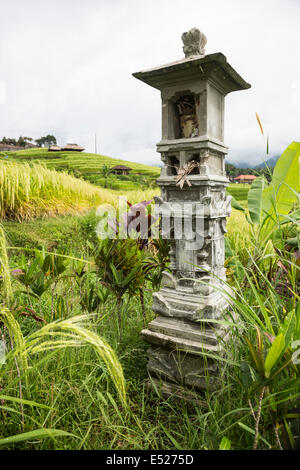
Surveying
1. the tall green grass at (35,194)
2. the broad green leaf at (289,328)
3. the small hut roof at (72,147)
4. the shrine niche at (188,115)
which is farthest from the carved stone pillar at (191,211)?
the small hut roof at (72,147)

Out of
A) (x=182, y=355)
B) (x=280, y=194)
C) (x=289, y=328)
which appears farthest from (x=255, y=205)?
(x=289, y=328)

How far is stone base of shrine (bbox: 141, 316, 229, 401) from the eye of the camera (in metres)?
1.71

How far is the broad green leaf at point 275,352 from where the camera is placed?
0.91 meters

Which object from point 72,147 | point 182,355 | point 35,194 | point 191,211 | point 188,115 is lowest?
point 182,355

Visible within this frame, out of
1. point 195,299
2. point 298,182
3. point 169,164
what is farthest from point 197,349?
point 298,182

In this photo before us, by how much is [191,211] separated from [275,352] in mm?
1108

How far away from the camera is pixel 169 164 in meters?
2.03

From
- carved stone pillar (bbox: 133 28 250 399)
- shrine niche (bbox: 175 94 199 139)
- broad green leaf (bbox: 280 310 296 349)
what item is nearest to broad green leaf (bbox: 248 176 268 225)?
carved stone pillar (bbox: 133 28 250 399)

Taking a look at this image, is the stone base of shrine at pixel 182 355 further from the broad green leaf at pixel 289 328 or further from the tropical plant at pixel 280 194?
the tropical plant at pixel 280 194

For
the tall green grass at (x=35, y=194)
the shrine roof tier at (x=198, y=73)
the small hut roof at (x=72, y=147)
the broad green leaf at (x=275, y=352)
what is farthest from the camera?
the small hut roof at (x=72, y=147)

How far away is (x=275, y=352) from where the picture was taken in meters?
0.93

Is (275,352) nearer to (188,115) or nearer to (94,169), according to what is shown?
(188,115)

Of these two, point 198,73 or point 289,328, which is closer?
point 289,328

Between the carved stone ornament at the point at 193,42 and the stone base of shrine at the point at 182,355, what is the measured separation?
1.77 meters
